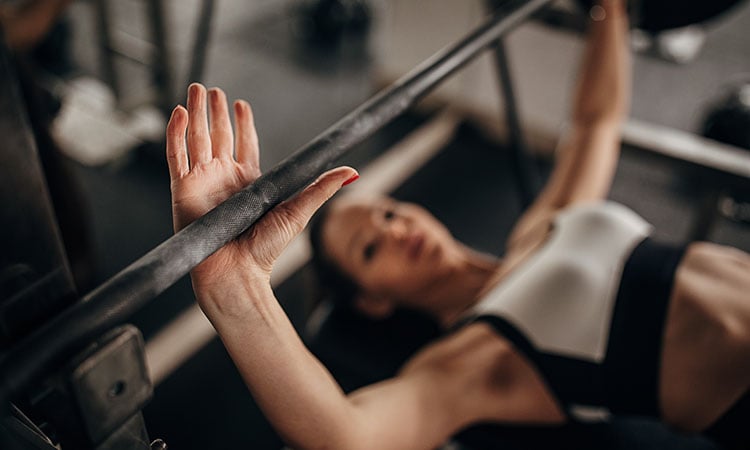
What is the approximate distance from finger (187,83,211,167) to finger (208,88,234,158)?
0.03 metres

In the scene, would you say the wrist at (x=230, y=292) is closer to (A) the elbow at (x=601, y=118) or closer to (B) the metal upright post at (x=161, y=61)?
(A) the elbow at (x=601, y=118)

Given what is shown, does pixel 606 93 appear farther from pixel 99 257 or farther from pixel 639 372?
pixel 99 257

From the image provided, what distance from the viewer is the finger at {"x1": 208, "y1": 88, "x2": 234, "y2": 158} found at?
2.40 feet

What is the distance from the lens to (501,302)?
1340mm

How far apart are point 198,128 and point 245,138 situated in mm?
88

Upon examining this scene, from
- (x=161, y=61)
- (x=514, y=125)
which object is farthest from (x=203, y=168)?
(x=161, y=61)

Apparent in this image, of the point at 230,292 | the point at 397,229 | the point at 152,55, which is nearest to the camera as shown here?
the point at 230,292

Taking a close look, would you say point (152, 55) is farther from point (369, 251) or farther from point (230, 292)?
point (230, 292)

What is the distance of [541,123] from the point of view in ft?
9.34

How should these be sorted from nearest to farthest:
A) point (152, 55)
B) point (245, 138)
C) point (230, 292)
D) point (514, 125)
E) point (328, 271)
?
point (230, 292)
point (245, 138)
point (328, 271)
point (514, 125)
point (152, 55)

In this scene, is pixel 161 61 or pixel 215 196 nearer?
pixel 215 196

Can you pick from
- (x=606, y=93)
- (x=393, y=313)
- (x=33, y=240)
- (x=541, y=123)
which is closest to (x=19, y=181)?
(x=33, y=240)

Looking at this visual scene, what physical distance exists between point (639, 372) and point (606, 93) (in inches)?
29.0

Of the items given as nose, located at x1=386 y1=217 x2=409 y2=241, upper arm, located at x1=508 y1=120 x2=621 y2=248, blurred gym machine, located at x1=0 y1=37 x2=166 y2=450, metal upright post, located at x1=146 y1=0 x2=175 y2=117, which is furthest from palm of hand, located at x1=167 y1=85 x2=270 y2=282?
metal upright post, located at x1=146 y1=0 x2=175 y2=117
